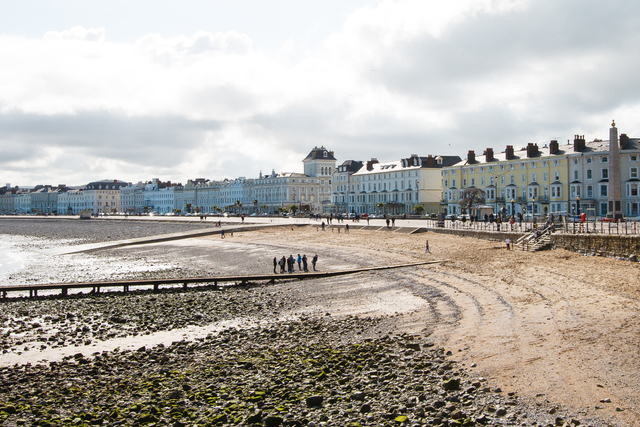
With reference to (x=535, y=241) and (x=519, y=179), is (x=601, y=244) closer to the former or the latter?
(x=535, y=241)

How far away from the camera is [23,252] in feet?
159

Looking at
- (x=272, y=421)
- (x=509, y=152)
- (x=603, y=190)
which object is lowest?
(x=272, y=421)

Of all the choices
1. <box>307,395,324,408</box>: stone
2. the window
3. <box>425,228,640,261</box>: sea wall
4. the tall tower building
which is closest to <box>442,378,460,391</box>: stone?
<box>307,395,324,408</box>: stone

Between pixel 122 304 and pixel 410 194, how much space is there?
2950 inches

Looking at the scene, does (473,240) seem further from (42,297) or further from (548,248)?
(42,297)

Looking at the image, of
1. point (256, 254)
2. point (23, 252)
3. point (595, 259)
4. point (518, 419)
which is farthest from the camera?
point (23, 252)

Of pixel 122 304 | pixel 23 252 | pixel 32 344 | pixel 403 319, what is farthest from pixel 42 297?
pixel 23 252

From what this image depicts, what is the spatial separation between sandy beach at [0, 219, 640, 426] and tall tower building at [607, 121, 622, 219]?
1082 cm

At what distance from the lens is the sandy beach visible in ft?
36.8

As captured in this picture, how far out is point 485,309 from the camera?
17.9m

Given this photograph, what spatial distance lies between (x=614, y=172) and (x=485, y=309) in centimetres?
2738

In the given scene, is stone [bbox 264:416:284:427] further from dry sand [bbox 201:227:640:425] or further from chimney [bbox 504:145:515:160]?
chimney [bbox 504:145:515:160]

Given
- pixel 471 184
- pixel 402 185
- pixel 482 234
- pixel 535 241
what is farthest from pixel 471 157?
pixel 535 241

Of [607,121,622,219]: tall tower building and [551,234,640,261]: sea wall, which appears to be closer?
[551,234,640,261]: sea wall
